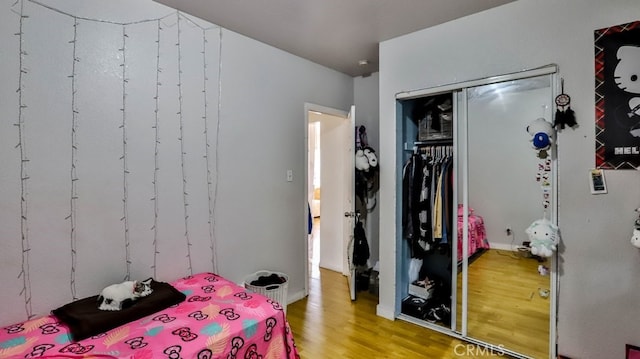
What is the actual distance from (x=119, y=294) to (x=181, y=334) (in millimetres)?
502

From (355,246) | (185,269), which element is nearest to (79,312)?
(185,269)

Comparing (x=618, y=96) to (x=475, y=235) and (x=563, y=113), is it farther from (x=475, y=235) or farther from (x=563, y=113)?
(x=475, y=235)

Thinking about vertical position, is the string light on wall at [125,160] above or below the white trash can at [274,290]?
above

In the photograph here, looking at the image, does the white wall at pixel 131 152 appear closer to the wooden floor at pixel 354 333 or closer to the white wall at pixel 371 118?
the wooden floor at pixel 354 333

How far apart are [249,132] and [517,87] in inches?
84.0

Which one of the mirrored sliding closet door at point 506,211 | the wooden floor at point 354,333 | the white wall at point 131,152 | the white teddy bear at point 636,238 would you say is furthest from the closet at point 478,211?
the white wall at point 131,152

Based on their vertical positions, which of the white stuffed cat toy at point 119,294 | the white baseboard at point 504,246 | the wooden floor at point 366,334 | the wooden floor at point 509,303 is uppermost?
the white baseboard at point 504,246

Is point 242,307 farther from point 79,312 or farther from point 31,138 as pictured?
point 31,138

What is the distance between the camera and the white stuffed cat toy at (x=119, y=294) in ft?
5.82

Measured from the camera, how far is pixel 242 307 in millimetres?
1918

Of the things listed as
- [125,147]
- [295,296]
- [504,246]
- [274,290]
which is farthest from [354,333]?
[125,147]

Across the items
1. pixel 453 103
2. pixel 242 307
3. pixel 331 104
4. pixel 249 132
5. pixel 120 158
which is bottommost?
pixel 242 307

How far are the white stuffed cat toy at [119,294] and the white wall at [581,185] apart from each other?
2677 millimetres

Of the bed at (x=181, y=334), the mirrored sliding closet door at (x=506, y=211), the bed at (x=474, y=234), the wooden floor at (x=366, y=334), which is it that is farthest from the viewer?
the bed at (x=474, y=234)
